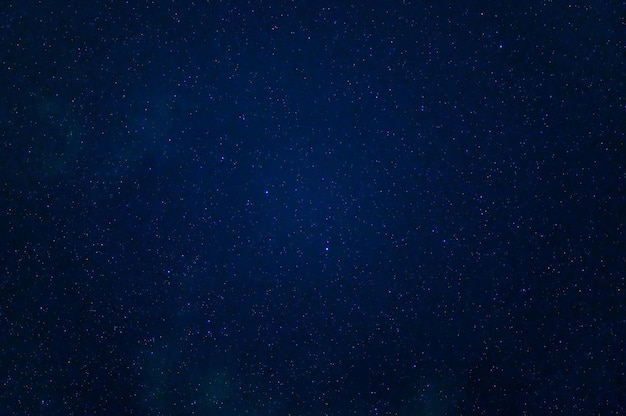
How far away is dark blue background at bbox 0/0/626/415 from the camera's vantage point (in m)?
0.51

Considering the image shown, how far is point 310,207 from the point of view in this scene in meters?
0.52

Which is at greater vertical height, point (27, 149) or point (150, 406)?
point (27, 149)

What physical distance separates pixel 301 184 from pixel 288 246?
60mm

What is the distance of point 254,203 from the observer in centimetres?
52

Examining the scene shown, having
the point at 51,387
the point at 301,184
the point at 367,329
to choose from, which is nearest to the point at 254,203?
the point at 301,184

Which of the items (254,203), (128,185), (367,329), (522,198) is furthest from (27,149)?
(522,198)

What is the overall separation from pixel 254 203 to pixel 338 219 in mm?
81

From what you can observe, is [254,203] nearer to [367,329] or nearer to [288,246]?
[288,246]

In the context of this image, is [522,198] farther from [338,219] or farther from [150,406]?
[150,406]

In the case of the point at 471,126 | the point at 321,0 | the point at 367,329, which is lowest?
the point at 367,329

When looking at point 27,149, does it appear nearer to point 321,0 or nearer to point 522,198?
point 321,0

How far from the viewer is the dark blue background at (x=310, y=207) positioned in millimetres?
509

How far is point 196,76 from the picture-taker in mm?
508

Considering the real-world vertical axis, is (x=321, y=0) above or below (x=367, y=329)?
above
